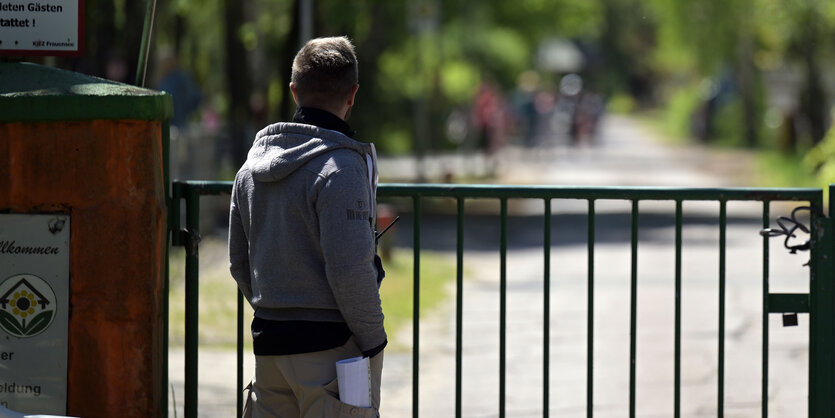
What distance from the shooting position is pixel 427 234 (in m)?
18.2

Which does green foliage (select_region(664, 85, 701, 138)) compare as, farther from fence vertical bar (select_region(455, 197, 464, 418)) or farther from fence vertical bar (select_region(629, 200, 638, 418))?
fence vertical bar (select_region(455, 197, 464, 418))

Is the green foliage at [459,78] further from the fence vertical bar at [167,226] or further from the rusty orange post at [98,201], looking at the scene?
the rusty orange post at [98,201]

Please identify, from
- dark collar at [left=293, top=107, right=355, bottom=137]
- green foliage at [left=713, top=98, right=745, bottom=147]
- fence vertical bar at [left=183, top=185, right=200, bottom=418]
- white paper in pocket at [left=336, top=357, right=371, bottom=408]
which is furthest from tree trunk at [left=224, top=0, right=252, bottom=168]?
white paper in pocket at [left=336, top=357, right=371, bottom=408]

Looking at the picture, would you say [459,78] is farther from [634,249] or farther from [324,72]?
[324,72]

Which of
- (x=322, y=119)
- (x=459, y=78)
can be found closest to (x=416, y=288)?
(x=322, y=119)

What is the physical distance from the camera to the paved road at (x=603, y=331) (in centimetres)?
813

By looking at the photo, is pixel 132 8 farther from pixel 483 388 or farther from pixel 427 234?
pixel 483 388

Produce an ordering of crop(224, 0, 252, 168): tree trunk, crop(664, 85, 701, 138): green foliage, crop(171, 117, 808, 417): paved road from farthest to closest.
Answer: crop(664, 85, 701, 138): green foliage
crop(224, 0, 252, 168): tree trunk
crop(171, 117, 808, 417): paved road

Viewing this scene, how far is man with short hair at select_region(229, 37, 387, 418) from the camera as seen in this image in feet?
13.0

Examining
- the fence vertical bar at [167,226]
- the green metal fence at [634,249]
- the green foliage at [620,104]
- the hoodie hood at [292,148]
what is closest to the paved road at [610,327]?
the green metal fence at [634,249]

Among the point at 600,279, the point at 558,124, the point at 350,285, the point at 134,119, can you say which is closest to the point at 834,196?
the point at 350,285

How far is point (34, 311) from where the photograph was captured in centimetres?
488

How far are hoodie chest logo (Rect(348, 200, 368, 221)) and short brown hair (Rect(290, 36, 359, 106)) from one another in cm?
33

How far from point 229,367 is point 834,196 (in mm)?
4792
